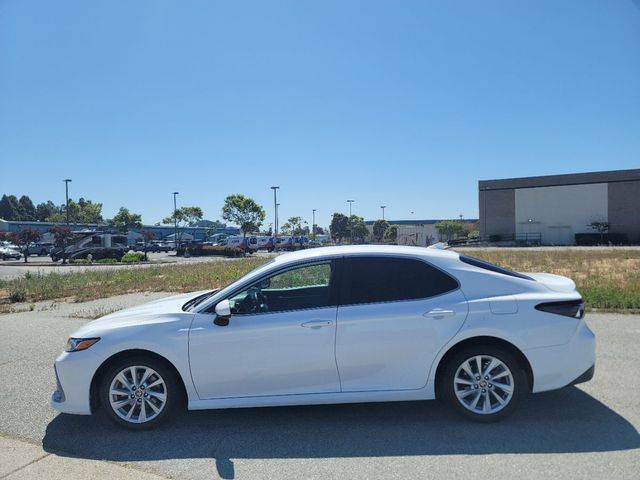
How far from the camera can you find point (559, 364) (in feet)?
14.2

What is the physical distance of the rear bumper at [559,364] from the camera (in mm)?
4332

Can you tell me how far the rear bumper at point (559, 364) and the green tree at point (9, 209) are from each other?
12953cm

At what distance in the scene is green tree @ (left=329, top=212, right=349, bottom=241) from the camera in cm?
9562

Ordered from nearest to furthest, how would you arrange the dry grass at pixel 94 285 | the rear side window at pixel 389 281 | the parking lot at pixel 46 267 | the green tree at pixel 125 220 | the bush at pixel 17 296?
the rear side window at pixel 389 281 → the bush at pixel 17 296 → the dry grass at pixel 94 285 → the parking lot at pixel 46 267 → the green tree at pixel 125 220

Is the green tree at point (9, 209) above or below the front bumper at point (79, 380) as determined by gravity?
above

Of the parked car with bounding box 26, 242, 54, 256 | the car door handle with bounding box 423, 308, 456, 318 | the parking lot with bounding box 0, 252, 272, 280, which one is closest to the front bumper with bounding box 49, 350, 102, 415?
the car door handle with bounding box 423, 308, 456, 318

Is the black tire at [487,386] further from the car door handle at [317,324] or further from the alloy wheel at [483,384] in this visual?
the car door handle at [317,324]

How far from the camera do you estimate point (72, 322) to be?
9961mm

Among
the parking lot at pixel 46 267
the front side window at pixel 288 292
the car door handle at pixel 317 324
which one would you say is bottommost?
the parking lot at pixel 46 267

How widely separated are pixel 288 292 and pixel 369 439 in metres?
2.03

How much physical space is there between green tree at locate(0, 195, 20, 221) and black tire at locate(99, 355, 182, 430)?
12744cm

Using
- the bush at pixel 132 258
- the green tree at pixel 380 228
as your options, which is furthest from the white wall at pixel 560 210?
the bush at pixel 132 258

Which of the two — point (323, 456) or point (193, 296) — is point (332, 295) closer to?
point (323, 456)

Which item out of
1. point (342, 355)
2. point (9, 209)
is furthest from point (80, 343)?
point (9, 209)
